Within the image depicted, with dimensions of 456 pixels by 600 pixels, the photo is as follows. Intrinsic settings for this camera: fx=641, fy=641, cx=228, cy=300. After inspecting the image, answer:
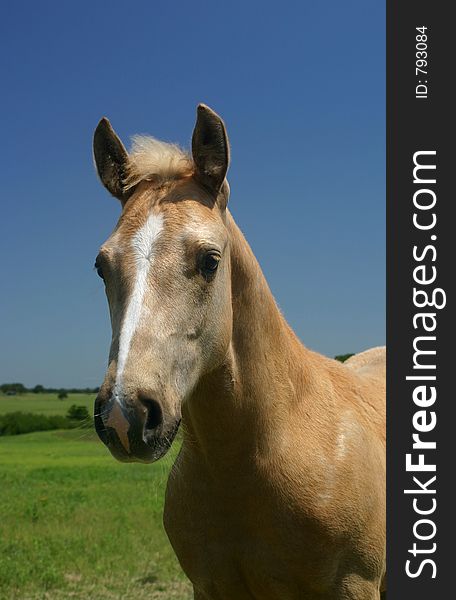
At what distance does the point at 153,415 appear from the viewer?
2.41m

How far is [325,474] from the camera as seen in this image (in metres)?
3.36

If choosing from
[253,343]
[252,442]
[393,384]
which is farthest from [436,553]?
[253,343]

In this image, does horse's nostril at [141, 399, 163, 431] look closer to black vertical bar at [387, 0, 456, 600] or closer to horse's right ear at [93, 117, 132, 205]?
horse's right ear at [93, 117, 132, 205]

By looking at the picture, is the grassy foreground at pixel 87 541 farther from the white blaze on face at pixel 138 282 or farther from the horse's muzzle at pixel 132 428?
the white blaze on face at pixel 138 282

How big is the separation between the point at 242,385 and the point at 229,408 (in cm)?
13

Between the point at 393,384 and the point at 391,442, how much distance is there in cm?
34

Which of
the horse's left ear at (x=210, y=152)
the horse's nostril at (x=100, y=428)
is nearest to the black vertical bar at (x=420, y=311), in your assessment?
the horse's left ear at (x=210, y=152)

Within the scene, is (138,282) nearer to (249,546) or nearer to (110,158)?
(110,158)

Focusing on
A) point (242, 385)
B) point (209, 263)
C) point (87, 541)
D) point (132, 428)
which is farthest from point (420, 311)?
point (87, 541)

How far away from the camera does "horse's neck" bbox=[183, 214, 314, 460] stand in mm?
3164

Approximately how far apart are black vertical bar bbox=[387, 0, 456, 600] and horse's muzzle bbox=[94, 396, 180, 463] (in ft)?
5.47

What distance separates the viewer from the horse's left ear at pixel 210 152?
3.11 metres

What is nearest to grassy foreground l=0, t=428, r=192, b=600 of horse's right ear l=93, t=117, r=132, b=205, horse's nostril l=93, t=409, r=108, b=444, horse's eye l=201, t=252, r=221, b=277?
horse's nostril l=93, t=409, r=108, b=444

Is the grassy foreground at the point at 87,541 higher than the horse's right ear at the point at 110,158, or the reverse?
the horse's right ear at the point at 110,158
